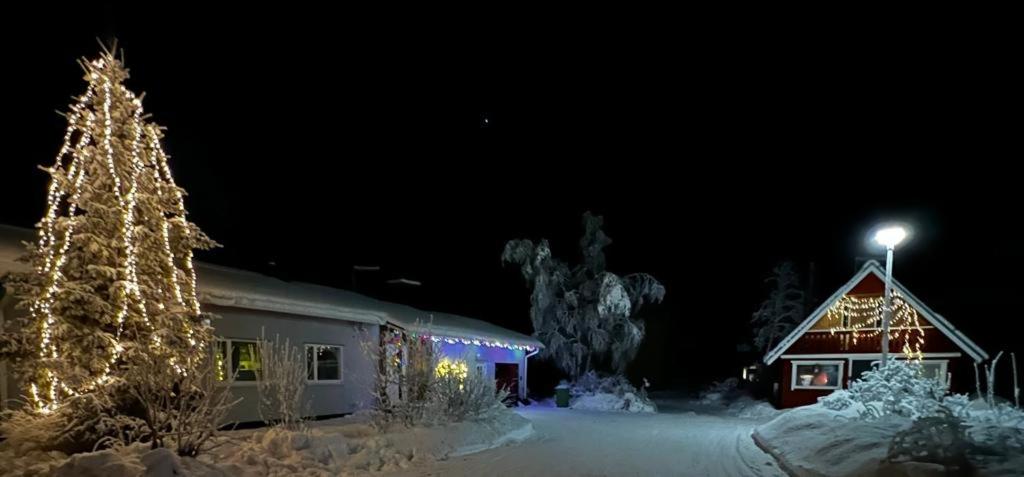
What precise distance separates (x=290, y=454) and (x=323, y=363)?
6286 mm

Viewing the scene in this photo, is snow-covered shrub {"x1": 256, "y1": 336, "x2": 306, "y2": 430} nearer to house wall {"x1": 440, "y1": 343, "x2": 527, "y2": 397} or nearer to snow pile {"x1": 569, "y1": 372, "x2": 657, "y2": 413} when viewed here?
house wall {"x1": 440, "y1": 343, "x2": 527, "y2": 397}

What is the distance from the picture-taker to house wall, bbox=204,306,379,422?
11.8m

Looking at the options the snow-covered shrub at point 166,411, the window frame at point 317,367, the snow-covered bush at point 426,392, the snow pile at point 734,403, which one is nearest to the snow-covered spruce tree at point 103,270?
the snow-covered shrub at point 166,411

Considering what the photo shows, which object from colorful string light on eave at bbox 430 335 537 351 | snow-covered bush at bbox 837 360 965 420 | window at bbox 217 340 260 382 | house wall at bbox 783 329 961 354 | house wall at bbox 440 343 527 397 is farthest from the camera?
house wall at bbox 783 329 961 354

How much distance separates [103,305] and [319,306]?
5.26 m

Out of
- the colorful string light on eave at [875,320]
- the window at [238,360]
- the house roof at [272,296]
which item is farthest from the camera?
the colorful string light on eave at [875,320]

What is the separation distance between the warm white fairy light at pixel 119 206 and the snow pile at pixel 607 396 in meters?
16.5

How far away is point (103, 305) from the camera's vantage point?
831 cm

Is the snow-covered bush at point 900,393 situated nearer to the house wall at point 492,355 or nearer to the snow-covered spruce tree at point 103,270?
the house wall at point 492,355

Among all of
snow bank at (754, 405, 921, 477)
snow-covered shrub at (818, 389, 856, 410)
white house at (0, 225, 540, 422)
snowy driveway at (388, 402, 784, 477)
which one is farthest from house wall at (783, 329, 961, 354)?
white house at (0, 225, 540, 422)

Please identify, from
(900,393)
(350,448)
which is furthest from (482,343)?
(900,393)

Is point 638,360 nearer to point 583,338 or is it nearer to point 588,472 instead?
point 583,338

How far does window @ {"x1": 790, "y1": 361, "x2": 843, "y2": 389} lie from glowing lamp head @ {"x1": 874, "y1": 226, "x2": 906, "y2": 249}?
12.1m

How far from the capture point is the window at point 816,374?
833 inches
